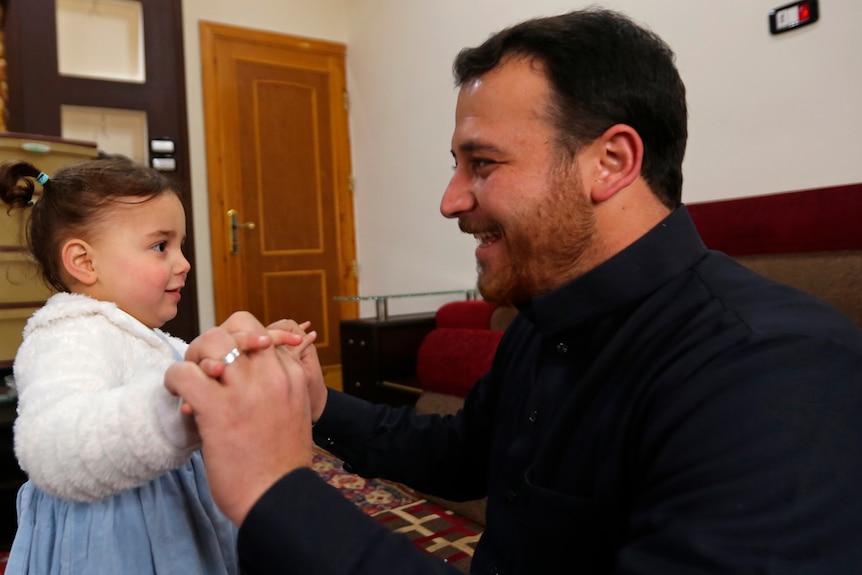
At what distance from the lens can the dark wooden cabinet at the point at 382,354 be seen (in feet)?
10.7

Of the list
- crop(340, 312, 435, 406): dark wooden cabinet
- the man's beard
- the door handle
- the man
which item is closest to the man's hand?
the man

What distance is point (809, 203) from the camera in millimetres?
1966

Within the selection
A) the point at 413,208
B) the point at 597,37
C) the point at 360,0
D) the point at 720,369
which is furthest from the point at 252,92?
the point at 720,369

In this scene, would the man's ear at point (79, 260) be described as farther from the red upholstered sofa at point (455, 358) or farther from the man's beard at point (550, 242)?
the red upholstered sofa at point (455, 358)

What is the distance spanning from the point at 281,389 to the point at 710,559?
1.43 ft

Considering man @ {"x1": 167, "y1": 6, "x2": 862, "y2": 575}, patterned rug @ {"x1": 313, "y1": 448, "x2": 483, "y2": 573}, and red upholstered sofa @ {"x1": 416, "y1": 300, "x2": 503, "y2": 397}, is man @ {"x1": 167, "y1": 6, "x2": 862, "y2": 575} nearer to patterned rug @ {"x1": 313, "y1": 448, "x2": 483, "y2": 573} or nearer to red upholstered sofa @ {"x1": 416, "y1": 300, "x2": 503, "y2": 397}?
patterned rug @ {"x1": 313, "y1": 448, "x2": 483, "y2": 573}

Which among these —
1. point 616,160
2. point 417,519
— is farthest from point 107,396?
point 417,519

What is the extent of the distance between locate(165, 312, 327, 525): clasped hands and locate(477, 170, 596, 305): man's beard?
395 mm

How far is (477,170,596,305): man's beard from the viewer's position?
91 centimetres

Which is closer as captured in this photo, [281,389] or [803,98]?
[281,389]

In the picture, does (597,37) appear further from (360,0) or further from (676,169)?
(360,0)

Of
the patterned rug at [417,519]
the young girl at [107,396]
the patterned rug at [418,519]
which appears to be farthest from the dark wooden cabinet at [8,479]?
the young girl at [107,396]

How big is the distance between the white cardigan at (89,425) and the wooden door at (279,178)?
154 inches

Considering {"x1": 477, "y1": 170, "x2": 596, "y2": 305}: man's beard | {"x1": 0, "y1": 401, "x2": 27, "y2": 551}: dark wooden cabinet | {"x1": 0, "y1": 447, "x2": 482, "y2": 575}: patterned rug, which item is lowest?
{"x1": 0, "y1": 447, "x2": 482, "y2": 575}: patterned rug
